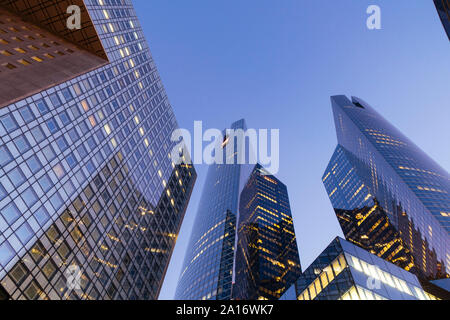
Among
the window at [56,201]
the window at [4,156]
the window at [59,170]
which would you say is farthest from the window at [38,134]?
the window at [56,201]

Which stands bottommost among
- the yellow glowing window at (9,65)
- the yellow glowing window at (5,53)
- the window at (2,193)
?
the window at (2,193)

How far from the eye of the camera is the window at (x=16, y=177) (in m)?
34.2

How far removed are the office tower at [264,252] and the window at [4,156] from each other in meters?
99.0

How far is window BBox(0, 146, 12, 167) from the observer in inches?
1326

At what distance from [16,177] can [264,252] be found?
136397 millimetres

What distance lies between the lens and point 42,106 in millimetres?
41906

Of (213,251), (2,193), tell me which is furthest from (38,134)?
(213,251)

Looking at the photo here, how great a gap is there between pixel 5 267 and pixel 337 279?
34988 mm

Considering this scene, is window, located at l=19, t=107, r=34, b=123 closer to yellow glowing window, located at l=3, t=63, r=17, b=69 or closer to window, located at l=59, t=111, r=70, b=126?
window, located at l=59, t=111, r=70, b=126

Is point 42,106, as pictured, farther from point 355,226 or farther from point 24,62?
point 355,226

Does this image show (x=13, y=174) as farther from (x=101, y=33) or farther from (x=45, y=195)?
(x=101, y=33)

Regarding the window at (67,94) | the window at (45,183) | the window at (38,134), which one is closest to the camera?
the window at (45,183)

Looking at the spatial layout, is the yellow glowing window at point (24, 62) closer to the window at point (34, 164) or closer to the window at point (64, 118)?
the window at point (64, 118)

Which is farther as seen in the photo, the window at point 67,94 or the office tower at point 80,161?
the window at point 67,94
